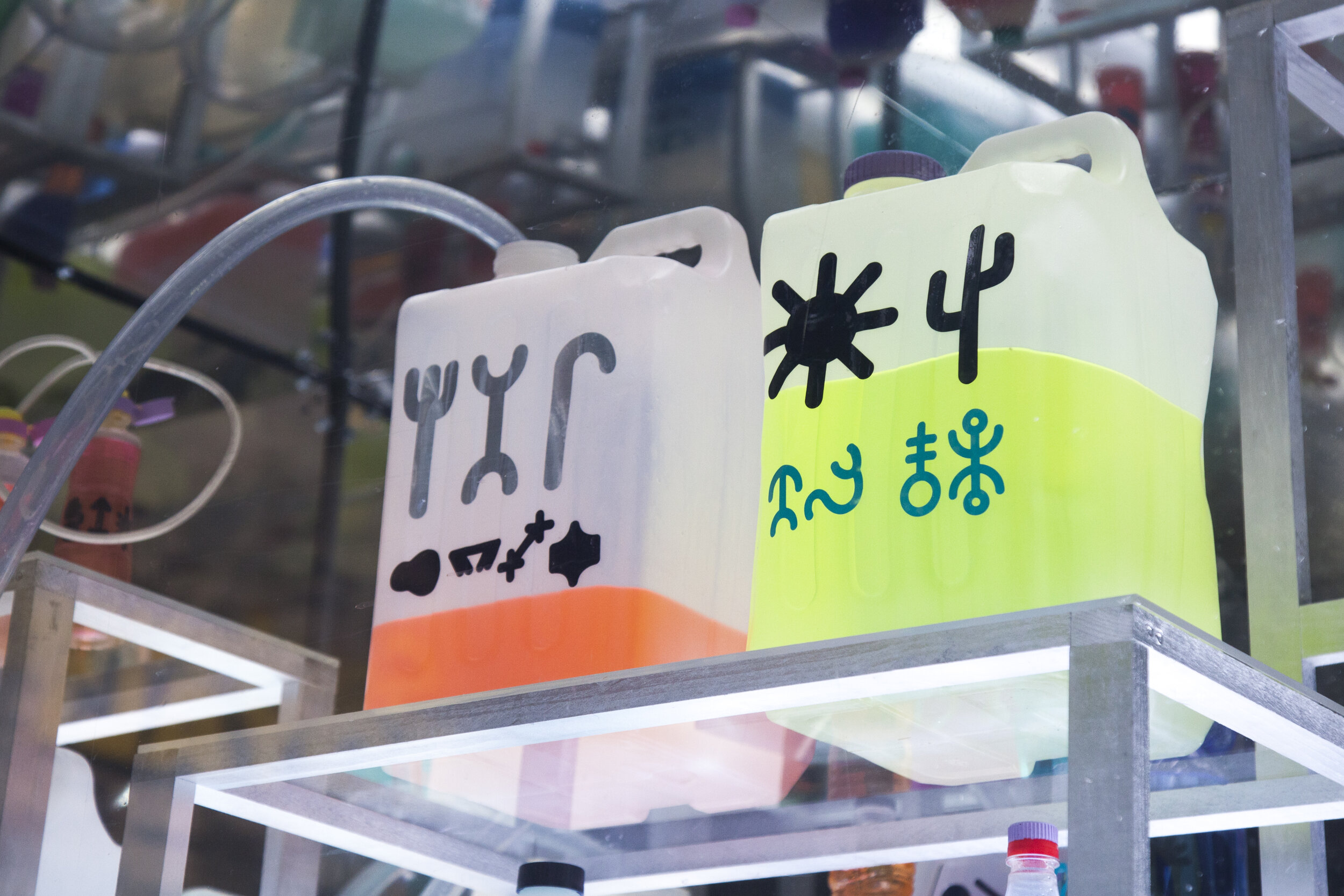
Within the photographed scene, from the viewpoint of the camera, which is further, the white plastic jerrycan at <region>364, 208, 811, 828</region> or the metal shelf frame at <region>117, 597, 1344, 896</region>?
the white plastic jerrycan at <region>364, 208, 811, 828</region>

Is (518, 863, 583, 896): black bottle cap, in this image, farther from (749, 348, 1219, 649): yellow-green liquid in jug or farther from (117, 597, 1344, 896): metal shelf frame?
(749, 348, 1219, 649): yellow-green liquid in jug

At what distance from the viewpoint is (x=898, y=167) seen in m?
1.19

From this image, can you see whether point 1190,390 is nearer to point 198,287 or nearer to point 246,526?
point 198,287

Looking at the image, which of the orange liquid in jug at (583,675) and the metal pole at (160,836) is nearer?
the orange liquid in jug at (583,675)

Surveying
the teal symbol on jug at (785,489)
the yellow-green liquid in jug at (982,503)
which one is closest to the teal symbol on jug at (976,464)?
the yellow-green liquid in jug at (982,503)

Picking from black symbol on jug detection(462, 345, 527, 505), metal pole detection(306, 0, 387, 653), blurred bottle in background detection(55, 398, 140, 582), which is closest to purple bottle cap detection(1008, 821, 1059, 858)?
black symbol on jug detection(462, 345, 527, 505)

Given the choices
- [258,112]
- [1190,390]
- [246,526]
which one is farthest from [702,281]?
[258,112]

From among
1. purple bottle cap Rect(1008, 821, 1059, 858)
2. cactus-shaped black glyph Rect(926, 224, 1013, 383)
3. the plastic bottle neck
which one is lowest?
the plastic bottle neck

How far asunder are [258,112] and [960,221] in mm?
1338

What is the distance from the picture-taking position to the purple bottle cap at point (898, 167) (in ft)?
3.88

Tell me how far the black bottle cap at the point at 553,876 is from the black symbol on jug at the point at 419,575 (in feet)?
0.72

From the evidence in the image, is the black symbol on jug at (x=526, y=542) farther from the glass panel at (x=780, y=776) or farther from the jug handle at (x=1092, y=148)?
the jug handle at (x=1092, y=148)

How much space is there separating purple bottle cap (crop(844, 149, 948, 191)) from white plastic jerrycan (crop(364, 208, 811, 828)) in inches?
6.1

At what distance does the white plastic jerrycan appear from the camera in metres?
1.24
